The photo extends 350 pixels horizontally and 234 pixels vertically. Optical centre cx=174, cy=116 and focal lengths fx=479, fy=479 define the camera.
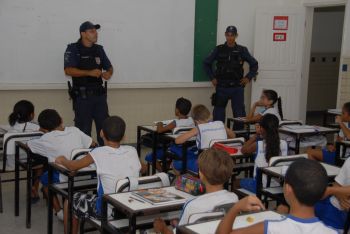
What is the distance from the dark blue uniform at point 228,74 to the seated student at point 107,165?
417 centimetres

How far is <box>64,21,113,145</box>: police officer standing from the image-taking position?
5648 mm

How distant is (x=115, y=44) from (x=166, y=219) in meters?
4.25

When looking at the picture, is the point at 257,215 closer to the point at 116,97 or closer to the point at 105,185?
the point at 105,185

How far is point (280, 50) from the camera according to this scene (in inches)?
306

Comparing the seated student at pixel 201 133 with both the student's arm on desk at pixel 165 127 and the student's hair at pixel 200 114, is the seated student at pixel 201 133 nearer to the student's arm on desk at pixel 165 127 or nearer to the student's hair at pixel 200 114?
the student's hair at pixel 200 114

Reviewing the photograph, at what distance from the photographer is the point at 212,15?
741cm

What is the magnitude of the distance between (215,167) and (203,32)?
536cm

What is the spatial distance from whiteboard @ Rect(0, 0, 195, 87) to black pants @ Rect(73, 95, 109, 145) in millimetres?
661

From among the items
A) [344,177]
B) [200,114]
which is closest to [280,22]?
[200,114]

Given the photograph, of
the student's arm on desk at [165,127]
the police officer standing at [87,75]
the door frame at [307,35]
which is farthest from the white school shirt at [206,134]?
the door frame at [307,35]

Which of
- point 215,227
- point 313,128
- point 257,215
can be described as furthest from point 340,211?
point 313,128

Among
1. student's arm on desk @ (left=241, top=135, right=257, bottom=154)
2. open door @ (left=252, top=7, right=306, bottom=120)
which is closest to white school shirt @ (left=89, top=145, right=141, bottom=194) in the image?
student's arm on desk @ (left=241, top=135, right=257, bottom=154)

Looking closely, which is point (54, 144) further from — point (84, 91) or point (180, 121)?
point (84, 91)

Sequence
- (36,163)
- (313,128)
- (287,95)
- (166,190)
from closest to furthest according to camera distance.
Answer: (166,190) → (36,163) → (313,128) → (287,95)
